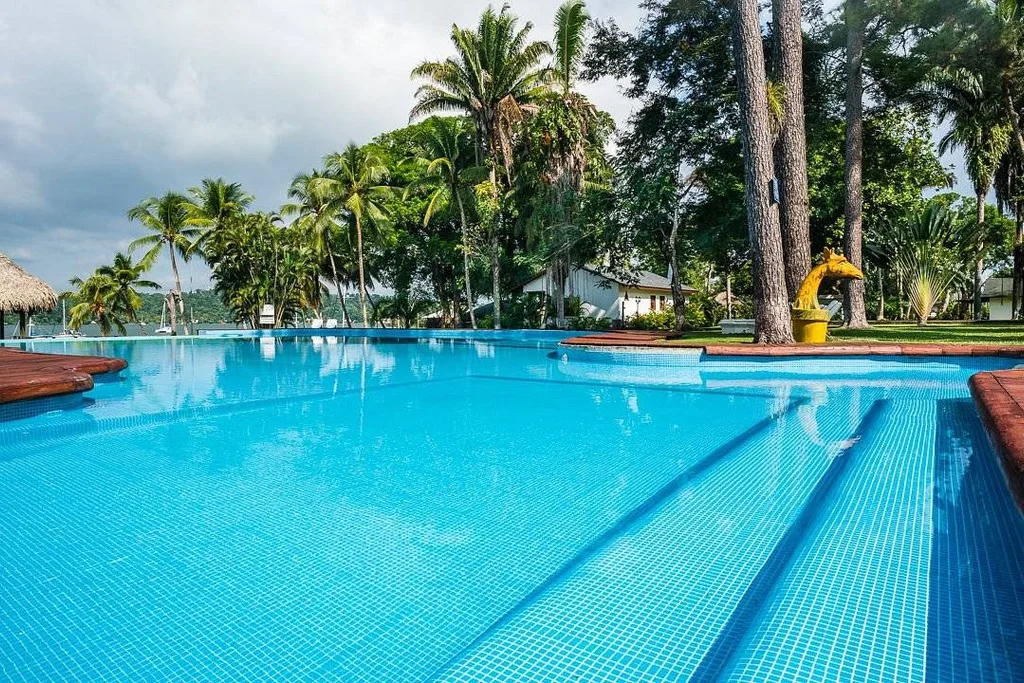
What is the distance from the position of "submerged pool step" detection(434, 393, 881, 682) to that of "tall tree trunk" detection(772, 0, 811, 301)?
384 inches

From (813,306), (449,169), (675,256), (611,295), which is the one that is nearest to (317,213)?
(449,169)

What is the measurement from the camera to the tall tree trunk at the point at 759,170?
32.8ft

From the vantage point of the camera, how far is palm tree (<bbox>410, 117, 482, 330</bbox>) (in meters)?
23.4

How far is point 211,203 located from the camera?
104 ft

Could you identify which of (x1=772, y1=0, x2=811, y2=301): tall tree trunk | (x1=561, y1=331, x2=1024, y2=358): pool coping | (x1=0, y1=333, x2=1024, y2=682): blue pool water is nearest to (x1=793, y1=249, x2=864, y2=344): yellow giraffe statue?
(x1=561, y1=331, x2=1024, y2=358): pool coping

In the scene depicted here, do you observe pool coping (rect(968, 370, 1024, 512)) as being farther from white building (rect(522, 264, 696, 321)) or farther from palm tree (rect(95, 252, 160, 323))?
palm tree (rect(95, 252, 160, 323))

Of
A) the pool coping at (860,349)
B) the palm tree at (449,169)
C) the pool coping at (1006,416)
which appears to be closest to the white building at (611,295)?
the palm tree at (449,169)

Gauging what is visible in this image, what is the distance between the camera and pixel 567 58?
1992 centimetres

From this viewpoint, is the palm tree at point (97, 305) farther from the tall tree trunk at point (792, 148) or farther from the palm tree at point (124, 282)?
the tall tree trunk at point (792, 148)

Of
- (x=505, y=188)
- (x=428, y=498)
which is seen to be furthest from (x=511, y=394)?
(x=505, y=188)

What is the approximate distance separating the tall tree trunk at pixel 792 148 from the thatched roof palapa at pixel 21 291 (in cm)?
2951

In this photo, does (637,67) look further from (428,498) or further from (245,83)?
(428,498)

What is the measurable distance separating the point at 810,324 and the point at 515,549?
362 inches

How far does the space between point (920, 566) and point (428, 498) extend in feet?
8.39
